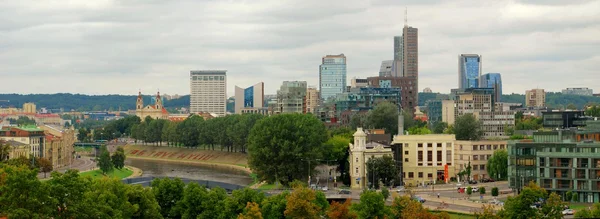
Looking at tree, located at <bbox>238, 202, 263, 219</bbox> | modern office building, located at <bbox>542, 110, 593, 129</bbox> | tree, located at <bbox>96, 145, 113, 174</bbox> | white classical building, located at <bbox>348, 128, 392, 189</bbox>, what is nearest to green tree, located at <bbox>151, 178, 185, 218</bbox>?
tree, located at <bbox>238, 202, 263, 219</bbox>

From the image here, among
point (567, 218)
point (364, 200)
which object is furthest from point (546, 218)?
point (364, 200)

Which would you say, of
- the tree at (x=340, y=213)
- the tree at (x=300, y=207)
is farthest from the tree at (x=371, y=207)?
the tree at (x=300, y=207)

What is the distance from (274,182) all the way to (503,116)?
3276 inches

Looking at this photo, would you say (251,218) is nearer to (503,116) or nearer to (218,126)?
(218,126)

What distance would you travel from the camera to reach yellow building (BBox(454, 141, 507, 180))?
10656 cm

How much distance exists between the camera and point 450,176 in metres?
108

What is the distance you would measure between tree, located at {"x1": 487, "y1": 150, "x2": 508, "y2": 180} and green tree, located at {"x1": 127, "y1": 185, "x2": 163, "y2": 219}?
42502mm

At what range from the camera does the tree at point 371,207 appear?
6919cm

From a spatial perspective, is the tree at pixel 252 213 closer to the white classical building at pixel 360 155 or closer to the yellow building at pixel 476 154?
the white classical building at pixel 360 155

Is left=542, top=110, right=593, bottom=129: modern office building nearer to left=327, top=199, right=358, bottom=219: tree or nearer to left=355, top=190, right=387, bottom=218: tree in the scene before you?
left=355, top=190, right=387, bottom=218: tree

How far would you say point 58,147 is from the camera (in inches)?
6181

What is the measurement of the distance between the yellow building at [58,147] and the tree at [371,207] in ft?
290

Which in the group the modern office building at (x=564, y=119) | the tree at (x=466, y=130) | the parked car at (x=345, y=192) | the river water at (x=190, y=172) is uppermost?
the modern office building at (x=564, y=119)

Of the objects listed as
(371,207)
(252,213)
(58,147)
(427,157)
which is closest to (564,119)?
(427,157)
